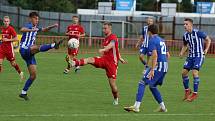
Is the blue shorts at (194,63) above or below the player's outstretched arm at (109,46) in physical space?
below

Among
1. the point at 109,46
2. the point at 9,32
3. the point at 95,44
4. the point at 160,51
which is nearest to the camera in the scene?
the point at 160,51

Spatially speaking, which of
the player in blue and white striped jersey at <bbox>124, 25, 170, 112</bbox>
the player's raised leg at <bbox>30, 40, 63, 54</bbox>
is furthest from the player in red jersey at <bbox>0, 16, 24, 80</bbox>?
the player in blue and white striped jersey at <bbox>124, 25, 170, 112</bbox>

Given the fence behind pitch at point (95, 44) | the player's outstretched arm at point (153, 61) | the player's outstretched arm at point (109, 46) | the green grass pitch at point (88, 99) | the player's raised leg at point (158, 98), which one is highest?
the player's outstretched arm at point (109, 46)

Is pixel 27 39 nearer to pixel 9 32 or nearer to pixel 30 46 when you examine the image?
pixel 30 46

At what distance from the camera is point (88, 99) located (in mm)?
16766

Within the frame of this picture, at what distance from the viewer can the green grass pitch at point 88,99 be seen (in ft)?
44.9

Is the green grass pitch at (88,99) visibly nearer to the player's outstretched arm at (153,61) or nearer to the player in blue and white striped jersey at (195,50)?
the player in blue and white striped jersey at (195,50)

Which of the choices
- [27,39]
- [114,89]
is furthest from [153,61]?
[27,39]

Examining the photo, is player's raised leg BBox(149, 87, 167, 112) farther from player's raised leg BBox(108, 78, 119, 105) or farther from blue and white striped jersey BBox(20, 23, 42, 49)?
blue and white striped jersey BBox(20, 23, 42, 49)

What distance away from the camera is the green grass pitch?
539 inches

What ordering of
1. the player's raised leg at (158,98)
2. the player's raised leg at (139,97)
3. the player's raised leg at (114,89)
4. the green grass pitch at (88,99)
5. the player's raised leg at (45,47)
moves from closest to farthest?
1. the green grass pitch at (88,99)
2. the player's raised leg at (139,97)
3. the player's raised leg at (158,98)
4. the player's raised leg at (114,89)
5. the player's raised leg at (45,47)

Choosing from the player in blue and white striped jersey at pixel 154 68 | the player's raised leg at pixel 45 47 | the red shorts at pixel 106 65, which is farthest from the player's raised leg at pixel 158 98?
the player's raised leg at pixel 45 47

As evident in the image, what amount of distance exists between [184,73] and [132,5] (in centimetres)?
5222

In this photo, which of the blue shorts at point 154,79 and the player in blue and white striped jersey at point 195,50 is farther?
the player in blue and white striped jersey at point 195,50
